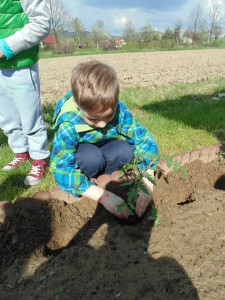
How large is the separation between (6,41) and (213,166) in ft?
7.40

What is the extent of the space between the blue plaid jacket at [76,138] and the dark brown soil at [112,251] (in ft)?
0.71

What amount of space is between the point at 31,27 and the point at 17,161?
138 centimetres

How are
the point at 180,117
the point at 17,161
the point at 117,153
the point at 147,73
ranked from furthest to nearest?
1. the point at 147,73
2. the point at 180,117
3. the point at 17,161
4. the point at 117,153

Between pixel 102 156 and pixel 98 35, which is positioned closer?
pixel 102 156

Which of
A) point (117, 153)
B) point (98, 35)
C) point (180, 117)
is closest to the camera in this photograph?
point (117, 153)

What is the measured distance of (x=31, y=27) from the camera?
259 cm

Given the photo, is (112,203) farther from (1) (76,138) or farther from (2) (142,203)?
(1) (76,138)

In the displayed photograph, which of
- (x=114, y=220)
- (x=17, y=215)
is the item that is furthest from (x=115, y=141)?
(x=17, y=215)

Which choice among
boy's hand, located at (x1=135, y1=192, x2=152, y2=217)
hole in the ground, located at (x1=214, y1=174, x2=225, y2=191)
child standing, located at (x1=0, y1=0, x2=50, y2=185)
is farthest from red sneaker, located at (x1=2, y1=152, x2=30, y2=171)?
hole in the ground, located at (x1=214, y1=174, x2=225, y2=191)

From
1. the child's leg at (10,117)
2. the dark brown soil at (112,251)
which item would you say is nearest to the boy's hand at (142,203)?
the dark brown soil at (112,251)

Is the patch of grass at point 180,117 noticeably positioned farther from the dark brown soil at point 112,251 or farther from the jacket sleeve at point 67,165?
the jacket sleeve at point 67,165

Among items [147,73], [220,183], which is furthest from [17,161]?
[147,73]

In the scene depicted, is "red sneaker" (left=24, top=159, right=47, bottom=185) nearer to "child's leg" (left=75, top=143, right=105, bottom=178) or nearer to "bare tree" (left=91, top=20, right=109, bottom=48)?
"child's leg" (left=75, top=143, right=105, bottom=178)

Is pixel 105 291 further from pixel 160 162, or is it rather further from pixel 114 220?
pixel 160 162
